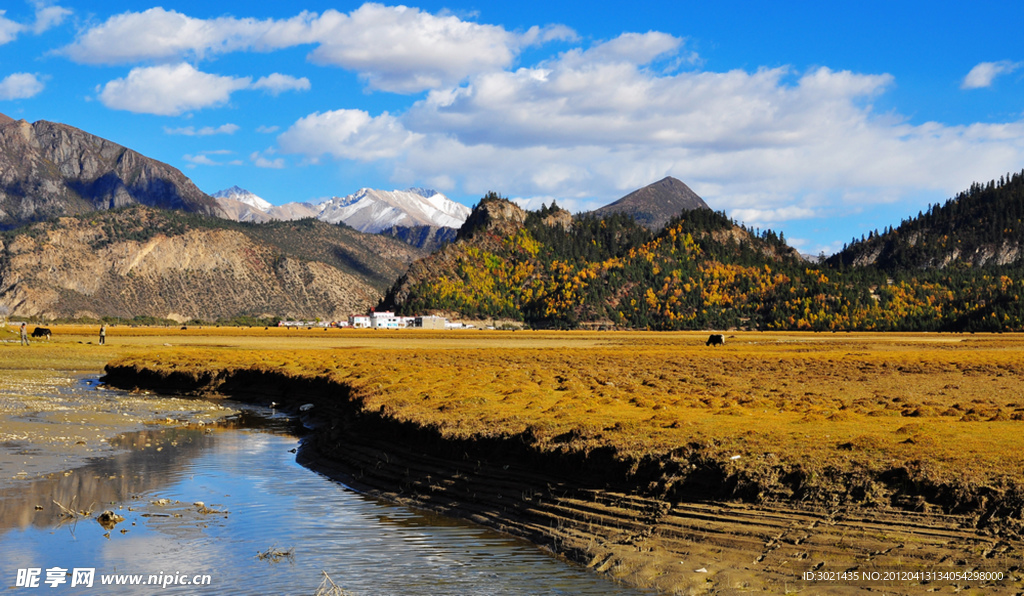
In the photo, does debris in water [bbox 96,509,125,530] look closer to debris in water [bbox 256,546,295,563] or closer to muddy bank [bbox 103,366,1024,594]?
debris in water [bbox 256,546,295,563]

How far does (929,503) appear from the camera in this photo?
15594 millimetres

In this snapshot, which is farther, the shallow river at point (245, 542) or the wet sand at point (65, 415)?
the wet sand at point (65, 415)

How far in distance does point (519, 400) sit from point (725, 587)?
59.2ft

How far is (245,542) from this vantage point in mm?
17578

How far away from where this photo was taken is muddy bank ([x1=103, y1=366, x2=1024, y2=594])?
14.0m

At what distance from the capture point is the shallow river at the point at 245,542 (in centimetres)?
1475

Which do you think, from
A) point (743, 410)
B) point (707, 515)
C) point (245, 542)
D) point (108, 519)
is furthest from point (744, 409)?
point (108, 519)

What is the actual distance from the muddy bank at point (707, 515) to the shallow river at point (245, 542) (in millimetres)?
1035

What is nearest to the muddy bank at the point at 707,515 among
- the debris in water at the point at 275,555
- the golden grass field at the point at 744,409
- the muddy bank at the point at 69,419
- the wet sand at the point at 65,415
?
the golden grass field at the point at 744,409

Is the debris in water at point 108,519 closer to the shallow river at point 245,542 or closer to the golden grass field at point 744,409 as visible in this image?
the shallow river at point 245,542

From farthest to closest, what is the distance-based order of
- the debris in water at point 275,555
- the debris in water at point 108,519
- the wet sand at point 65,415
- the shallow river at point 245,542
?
the wet sand at point 65,415
the debris in water at point 108,519
the debris in water at point 275,555
the shallow river at point 245,542

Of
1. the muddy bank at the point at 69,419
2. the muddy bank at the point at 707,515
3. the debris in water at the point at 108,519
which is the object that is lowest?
the debris in water at the point at 108,519

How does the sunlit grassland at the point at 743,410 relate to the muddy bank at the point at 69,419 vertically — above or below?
above

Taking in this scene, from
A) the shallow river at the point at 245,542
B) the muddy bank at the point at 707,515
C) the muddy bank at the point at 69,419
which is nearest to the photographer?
the muddy bank at the point at 707,515
